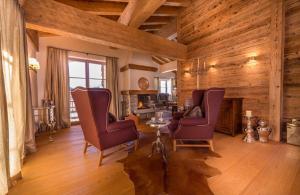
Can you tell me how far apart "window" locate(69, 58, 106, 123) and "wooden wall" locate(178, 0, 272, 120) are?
3691mm

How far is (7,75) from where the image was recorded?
1.85m

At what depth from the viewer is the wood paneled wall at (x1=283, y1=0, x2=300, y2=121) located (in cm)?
307

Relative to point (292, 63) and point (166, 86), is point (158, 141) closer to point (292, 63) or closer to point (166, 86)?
point (292, 63)

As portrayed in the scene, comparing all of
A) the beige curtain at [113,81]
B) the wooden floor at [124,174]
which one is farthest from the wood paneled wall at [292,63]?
the beige curtain at [113,81]

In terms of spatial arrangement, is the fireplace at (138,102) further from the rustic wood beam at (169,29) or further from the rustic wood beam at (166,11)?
the rustic wood beam at (166,11)

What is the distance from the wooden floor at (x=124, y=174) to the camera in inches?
63.8

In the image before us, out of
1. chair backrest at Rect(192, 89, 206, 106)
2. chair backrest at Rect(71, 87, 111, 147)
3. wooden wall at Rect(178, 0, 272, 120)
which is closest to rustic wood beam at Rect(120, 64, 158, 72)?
wooden wall at Rect(178, 0, 272, 120)

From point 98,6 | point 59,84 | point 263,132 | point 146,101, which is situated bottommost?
point 263,132

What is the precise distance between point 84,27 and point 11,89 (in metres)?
1.79

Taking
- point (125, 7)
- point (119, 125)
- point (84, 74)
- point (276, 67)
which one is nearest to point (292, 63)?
point (276, 67)

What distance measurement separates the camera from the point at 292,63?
3154 millimetres

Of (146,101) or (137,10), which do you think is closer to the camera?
(137,10)

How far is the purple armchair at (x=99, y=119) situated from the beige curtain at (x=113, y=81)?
12.5 ft

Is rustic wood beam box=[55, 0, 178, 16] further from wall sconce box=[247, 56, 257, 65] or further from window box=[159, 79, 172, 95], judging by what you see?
window box=[159, 79, 172, 95]
